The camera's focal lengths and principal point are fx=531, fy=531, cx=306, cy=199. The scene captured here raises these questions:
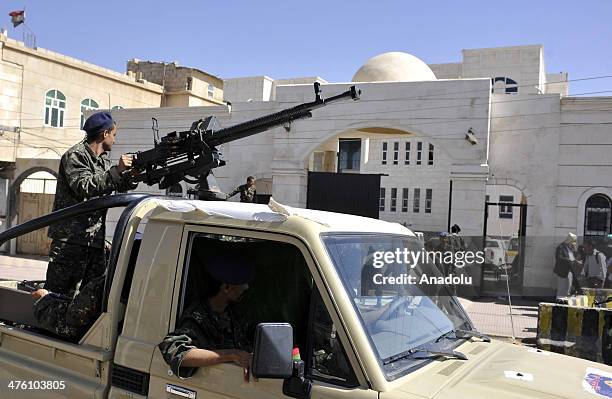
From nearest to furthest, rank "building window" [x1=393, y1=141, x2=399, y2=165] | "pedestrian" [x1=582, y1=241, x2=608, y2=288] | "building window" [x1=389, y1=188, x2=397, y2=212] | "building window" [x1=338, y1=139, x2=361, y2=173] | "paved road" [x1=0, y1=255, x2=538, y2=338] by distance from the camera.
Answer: "paved road" [x1=0, y1=255, x2=538, y2=338], "pedestrian" [x1=582, y1=241, x2=608, y2=288], "building window" [x1=338, y1=139, x2=361, y2=173], "building window" [x1=389, y1=188, x2=397, y2=212], "building window" [x1=393, y1=141, x2=399, y2=165]

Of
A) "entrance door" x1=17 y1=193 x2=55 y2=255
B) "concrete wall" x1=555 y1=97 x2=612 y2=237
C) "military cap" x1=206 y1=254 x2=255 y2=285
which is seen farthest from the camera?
"entrance door" x1=17 y1=193 x2=55 y2=255

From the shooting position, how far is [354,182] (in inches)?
647

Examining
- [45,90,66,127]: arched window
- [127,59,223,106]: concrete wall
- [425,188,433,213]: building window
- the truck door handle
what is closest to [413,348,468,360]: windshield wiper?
the truck door handle

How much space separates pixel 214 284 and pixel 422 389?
48.8 inches

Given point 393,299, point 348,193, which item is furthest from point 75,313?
point 348,193

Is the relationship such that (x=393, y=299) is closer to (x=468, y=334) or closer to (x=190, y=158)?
(x=468, y=334)

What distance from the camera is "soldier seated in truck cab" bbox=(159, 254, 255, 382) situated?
242 cm

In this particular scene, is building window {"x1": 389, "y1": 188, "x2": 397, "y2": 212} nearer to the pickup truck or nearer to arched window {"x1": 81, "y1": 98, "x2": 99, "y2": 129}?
arched window {"x1": 81, "y1": 98, "x2": 99, "y2": 129}

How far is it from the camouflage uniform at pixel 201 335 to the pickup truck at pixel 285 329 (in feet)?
0.23

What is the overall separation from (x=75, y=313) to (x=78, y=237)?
0.67m

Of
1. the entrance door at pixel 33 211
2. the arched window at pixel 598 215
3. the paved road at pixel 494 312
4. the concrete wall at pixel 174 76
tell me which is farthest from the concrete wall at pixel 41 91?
the arched window at pixel 598 215

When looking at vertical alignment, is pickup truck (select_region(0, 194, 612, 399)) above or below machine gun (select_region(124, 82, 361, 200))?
below

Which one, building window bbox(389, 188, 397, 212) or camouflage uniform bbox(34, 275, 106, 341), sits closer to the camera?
camouflage uniform bbox(34, 275, 106, 341)

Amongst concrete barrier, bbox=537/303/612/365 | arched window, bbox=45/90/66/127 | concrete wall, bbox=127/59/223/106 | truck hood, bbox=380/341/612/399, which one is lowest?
concrete barrier, bbox=537/303/612/365
